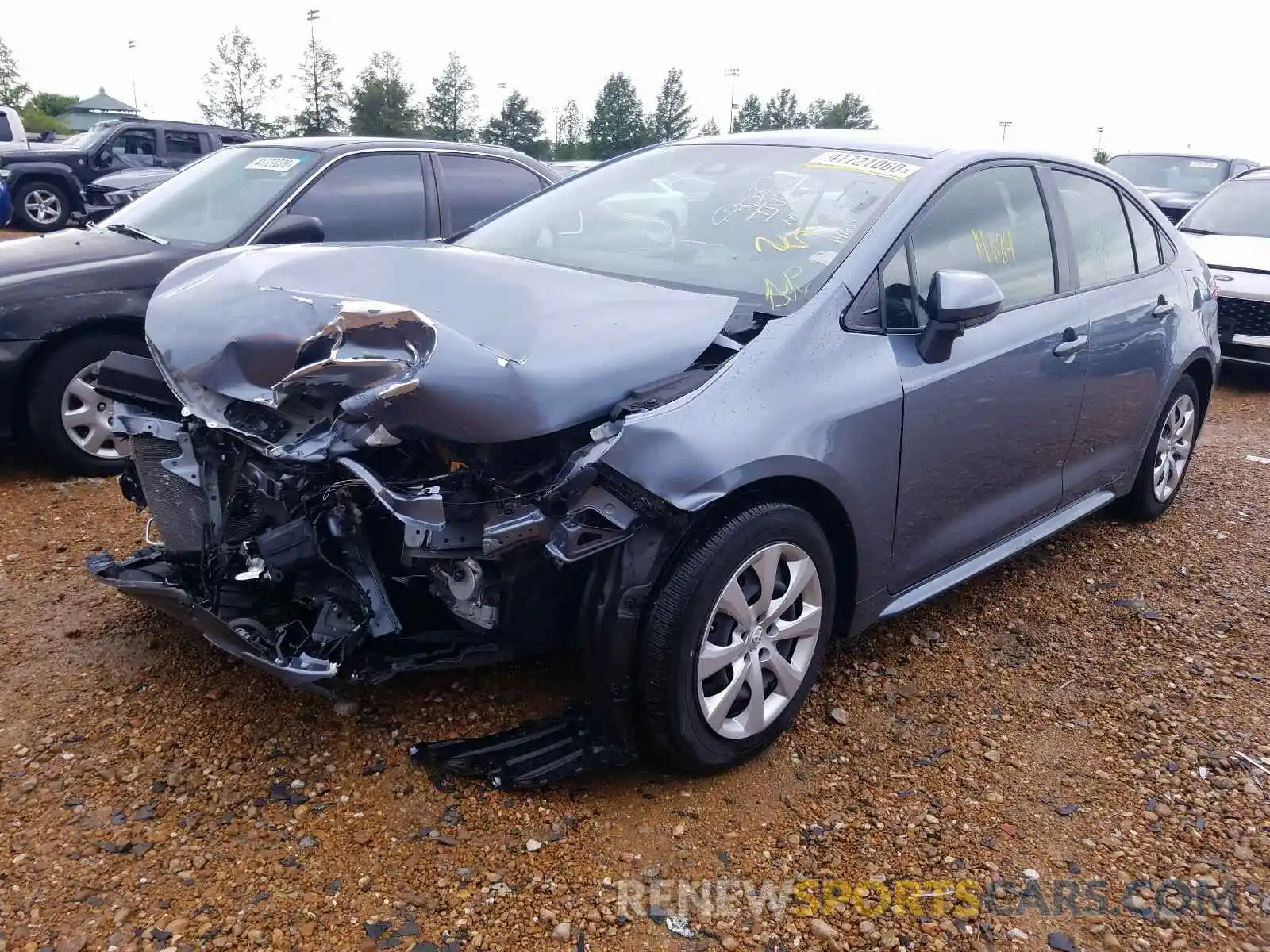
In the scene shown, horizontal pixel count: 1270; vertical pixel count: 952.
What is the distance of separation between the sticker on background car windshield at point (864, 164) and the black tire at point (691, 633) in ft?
4.18

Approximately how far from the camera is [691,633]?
7.97 ft

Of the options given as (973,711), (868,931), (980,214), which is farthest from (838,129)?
(868,931)

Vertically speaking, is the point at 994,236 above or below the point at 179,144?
below

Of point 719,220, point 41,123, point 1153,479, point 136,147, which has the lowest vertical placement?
point 1153,479

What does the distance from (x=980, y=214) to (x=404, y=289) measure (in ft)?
6.51

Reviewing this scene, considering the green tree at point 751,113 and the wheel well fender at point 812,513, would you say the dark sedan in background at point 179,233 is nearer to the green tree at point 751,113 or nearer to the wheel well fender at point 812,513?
the wheel well fender at point 812,513

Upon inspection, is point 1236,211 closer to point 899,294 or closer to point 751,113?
point 899,294

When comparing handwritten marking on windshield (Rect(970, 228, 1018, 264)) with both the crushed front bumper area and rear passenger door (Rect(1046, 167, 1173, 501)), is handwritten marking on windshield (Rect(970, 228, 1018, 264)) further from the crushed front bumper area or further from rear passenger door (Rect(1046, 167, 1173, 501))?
the crushed front bumper area

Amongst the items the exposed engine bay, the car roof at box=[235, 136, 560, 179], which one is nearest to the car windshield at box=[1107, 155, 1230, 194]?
the car roof at box=[235, 136, 560, 179]

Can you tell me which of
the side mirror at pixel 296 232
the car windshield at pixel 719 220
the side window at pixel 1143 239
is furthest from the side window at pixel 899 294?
the side mirror at pixel 296 232

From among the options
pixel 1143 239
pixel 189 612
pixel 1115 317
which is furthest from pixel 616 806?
pixel 1143 239

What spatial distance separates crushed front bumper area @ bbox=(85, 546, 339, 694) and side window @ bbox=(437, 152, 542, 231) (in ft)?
10.1

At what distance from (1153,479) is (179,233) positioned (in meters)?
5.04

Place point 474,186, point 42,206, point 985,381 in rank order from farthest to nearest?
point 42,206, point 474,186, point 985,381
